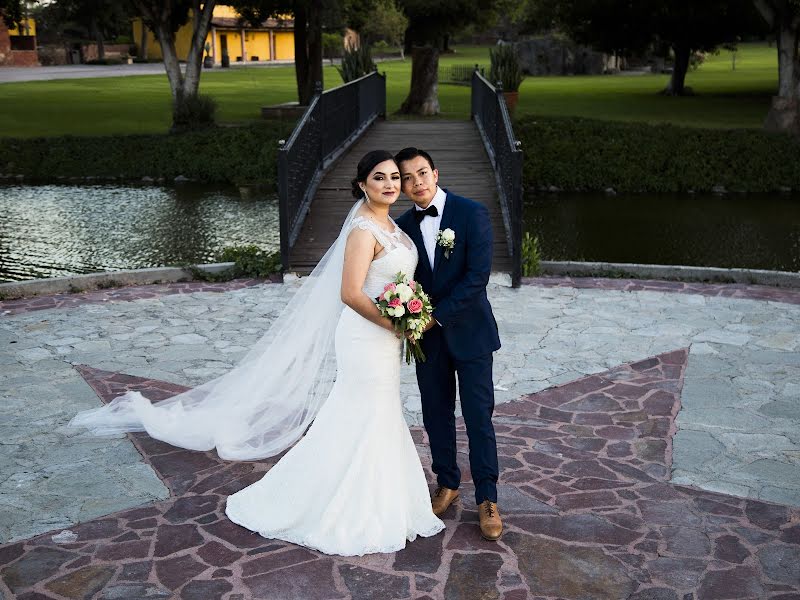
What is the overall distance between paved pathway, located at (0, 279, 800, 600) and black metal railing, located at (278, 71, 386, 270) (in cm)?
248

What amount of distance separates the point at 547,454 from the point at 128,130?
26105mm

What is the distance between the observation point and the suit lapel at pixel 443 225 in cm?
571

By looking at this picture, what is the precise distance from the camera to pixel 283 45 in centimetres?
7875

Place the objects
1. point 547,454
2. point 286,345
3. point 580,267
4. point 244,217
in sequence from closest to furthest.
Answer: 1. point 286,345
2. point 547,454
3. point 580,267
4. point 244,217

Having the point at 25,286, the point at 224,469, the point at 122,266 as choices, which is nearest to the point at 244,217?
the point at 122,266

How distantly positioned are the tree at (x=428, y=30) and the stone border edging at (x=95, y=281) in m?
16.6

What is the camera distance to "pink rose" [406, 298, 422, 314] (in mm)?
5426

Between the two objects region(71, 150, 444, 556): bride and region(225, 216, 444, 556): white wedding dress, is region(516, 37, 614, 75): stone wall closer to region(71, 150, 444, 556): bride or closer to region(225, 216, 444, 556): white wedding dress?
region(71, 150, 444, 556): bride

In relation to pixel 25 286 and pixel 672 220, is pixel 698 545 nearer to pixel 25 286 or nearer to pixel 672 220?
pixel 25 286

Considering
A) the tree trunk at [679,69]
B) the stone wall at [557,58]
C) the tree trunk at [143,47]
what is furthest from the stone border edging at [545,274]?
the tree trunk at [143,47]

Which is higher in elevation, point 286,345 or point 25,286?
point 286,345

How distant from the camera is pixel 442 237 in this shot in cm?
559

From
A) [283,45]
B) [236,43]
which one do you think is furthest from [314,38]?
[283,45]

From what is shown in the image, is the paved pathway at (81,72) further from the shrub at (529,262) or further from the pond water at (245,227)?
the shrub at (529,262)
